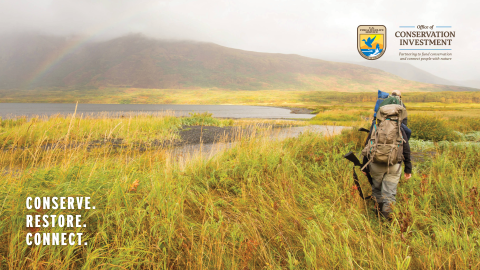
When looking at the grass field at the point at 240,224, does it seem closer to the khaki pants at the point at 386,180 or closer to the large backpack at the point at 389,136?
the khaki pants at the point at 386,180

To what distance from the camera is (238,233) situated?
8.32 feet

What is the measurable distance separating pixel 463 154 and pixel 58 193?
327 inches

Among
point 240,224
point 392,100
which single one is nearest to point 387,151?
point 392,100

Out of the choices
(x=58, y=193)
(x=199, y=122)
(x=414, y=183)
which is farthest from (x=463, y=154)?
(x=199, y=122)

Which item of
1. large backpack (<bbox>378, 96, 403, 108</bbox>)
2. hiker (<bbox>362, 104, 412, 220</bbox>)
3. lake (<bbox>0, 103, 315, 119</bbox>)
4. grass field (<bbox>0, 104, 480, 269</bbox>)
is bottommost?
grass field (<bbox>0, 104, 480, 269</bbox>)

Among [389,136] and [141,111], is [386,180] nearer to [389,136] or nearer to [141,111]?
[389,136]

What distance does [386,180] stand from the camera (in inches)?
128

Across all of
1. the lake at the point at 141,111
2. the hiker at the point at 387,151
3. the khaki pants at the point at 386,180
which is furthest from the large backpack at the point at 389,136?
the lake at the point at 141,111

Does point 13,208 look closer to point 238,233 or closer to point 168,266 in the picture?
point 168,266

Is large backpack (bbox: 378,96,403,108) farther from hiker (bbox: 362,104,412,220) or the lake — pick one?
the lake

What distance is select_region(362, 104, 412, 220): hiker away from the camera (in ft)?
9.88

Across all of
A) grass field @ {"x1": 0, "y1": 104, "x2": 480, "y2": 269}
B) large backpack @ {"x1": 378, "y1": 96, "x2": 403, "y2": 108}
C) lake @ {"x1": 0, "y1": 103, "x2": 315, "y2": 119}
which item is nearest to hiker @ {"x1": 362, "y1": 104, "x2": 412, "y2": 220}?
large backpack @ {"x1": 378, "y1": 96, "x2": 403, "y2": 108}

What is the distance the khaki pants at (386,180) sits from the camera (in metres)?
3.19

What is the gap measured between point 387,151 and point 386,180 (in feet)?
1.59
